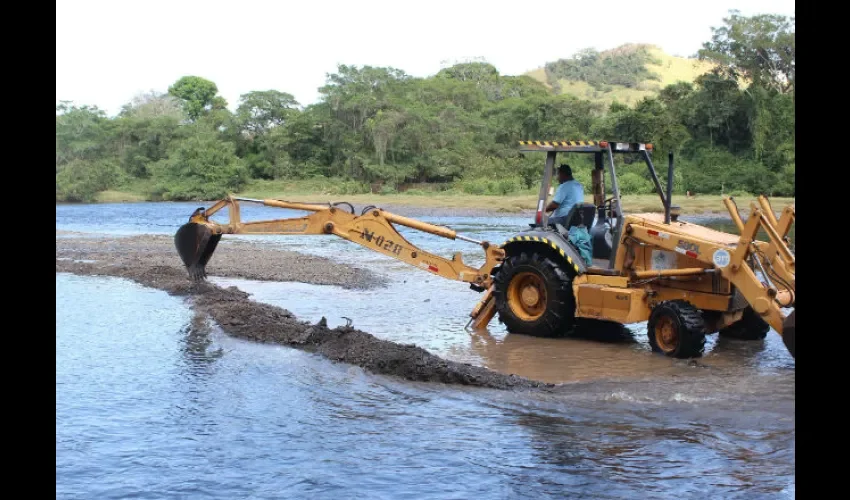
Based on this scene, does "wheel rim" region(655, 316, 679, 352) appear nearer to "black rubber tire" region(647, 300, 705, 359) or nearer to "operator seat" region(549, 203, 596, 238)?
"black rubber tire" region(647, 300, 705, 359)

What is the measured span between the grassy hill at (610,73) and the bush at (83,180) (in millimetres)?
63169

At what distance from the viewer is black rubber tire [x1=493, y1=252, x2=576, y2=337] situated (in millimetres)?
10273

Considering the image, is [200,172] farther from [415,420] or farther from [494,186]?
[415,420]

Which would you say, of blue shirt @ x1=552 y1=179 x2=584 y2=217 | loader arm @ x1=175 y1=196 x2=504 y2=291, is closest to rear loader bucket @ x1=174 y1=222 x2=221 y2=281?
loader arm @ x1=175 y1=196 x2=504 y2=291

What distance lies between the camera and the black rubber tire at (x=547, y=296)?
33.7 ft

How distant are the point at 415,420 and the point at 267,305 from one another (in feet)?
18.6

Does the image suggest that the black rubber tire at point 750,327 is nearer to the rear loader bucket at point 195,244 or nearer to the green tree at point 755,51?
the rear loader bucket at point 195,244

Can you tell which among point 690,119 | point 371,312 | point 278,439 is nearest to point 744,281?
point 278,439

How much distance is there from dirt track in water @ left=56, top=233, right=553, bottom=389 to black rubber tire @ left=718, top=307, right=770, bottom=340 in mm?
3471

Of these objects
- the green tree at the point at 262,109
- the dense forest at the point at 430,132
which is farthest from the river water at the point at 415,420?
the green tree at the point at 262,109

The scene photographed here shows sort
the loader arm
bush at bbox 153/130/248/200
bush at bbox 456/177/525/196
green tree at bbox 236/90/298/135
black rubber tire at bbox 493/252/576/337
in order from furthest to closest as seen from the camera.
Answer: green tree at bbox 236/90/298/135
bush at bbox 153/130/248/200
bush at bbox 456/177/525/196
the loader arm
black rubber tire at bbox 493/252/576/337

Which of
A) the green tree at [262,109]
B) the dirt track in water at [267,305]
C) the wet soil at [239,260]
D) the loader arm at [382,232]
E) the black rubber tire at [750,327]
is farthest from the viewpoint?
the green tree at [262,109]

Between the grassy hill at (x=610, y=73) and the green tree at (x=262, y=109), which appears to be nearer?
the green tree at (x=262, y=109)
